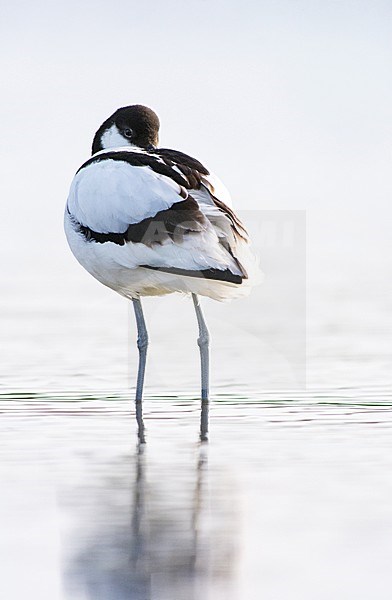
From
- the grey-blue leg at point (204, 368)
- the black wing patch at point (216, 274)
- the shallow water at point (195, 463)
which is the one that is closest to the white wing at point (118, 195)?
the black wing patch at point (216, 274)

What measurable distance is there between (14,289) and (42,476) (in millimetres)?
8301

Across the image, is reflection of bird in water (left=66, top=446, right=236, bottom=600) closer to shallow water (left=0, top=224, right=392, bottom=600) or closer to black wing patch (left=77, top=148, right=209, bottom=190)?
shallow water (left=0, top=224, right=392, bottom=600)

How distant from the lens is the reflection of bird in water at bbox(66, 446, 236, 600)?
13.3 ft

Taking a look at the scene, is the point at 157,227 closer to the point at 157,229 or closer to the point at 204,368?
the point at 157,229

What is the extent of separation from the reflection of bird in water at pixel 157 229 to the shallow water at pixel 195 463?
384mm

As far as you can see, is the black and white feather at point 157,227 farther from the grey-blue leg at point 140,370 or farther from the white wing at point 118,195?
the grey-blue leg at point 140,370

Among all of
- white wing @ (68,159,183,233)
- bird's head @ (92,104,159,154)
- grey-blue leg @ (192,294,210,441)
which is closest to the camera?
white wing @ (68,159,183,233)

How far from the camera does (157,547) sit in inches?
177

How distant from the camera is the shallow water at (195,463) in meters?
4.22

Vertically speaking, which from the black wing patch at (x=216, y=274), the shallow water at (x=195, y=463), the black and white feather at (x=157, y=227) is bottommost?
the shallow water at (x=195, y=463)

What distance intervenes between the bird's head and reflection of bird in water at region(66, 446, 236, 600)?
3591 millimetres

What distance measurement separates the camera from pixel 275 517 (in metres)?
4.92

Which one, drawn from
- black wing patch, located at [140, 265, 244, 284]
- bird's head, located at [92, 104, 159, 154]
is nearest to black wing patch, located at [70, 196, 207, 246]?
black wing patch, located at [140, 265, 244, 284]

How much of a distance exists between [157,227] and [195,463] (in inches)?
64.3
